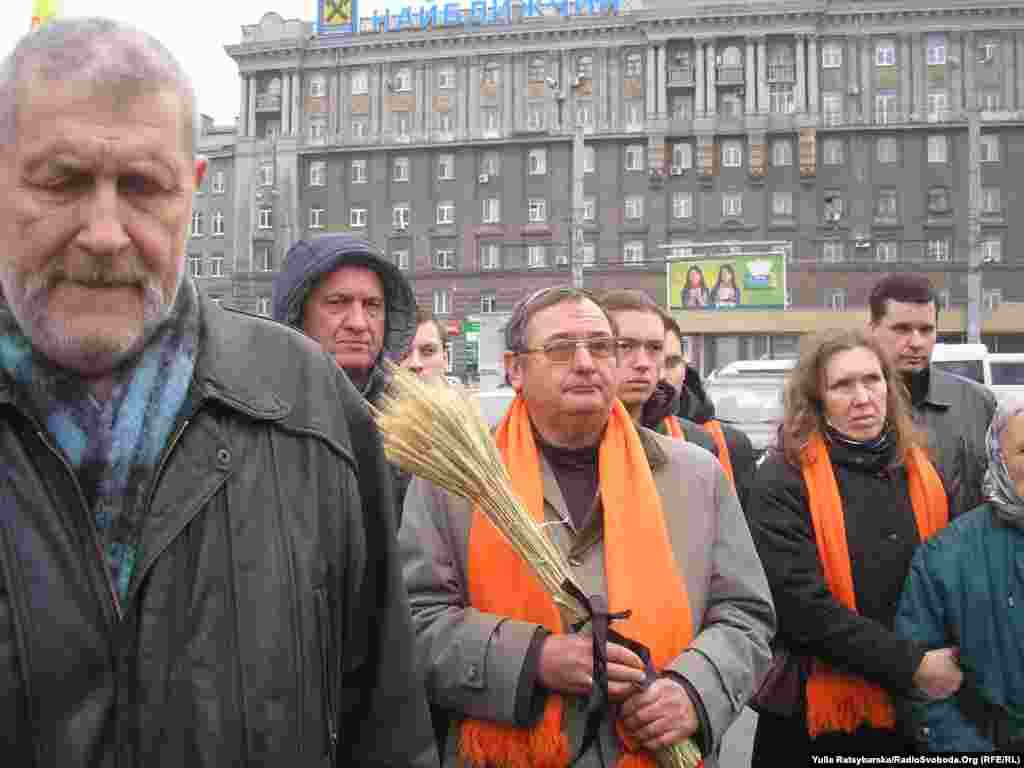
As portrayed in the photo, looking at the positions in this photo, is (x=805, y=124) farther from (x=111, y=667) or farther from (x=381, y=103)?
(x=111, y=667)

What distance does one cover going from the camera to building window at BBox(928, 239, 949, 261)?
4131 cm

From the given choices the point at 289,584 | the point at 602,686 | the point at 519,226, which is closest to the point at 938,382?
the point at 602,686

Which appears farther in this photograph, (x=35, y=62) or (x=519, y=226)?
(x=519, y=226)

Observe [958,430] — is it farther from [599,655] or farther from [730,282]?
[730,282]

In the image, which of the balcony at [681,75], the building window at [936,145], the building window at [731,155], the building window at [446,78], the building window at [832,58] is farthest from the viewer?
the building window at [446,78]

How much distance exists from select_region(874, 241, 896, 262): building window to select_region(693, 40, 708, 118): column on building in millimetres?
9901

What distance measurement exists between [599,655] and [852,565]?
3.96 ft

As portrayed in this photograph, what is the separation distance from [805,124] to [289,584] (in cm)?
4423

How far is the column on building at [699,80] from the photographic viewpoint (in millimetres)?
43125

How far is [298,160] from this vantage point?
4631 cm

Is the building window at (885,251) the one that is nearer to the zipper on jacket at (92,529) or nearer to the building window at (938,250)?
the building window at (938,250)

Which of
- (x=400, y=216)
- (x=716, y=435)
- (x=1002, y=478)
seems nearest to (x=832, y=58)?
(x=400, y=216)

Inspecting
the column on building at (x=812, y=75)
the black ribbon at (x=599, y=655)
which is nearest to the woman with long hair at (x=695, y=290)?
the column on building at (x=812, y=75)

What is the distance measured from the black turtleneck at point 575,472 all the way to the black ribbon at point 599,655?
323mm
